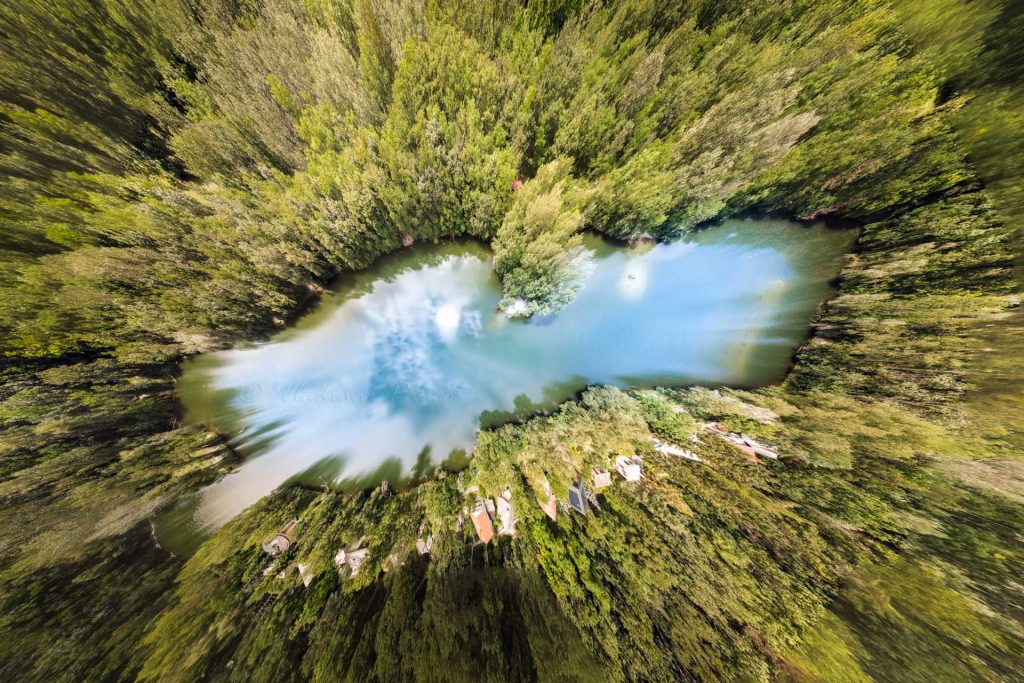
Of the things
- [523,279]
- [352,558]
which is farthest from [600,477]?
[352,558]

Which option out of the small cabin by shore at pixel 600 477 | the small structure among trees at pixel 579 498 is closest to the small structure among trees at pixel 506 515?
the small structure among trees at pixel 579 498

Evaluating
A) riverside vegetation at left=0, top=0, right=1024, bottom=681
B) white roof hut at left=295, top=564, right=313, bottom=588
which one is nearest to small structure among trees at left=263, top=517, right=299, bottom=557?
riverside vegetation at left=0, top=0, right=1024, bottom=681

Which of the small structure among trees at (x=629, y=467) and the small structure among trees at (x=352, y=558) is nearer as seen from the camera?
the small structure among trees at (x=352, y=558)

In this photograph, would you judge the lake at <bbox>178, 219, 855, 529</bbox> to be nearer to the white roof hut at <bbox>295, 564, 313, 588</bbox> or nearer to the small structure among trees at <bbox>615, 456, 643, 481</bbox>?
the white roof hut at <bbox>295, 564, 313, 588</bbox>

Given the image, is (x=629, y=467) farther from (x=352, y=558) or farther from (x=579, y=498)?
(x=352, y=558)

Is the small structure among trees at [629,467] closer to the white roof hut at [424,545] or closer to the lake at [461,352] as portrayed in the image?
the lake at [461,352]
